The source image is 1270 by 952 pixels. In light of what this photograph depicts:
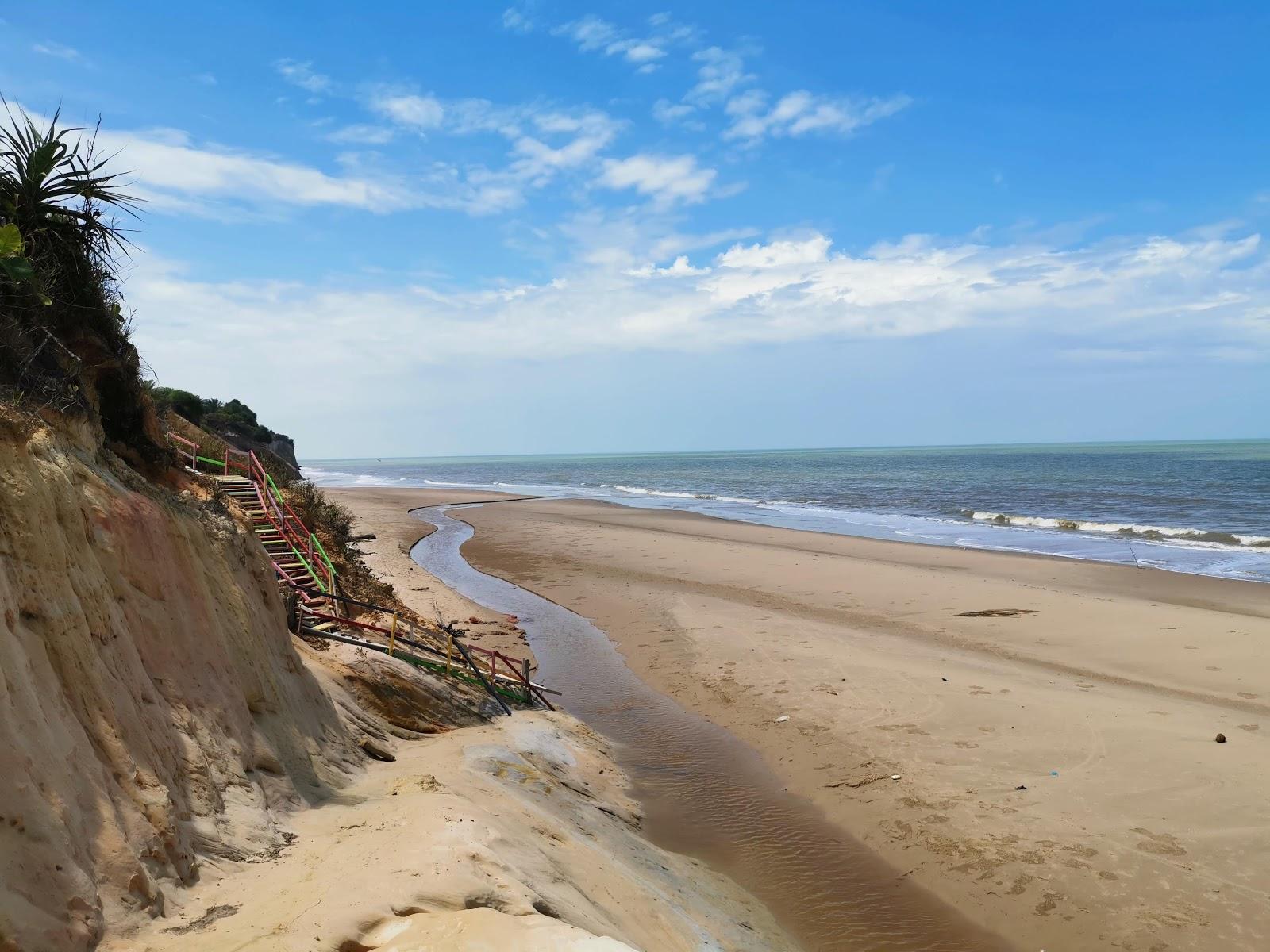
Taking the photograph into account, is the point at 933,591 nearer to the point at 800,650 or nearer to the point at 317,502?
the point at 800,650

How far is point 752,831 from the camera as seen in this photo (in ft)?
31.8

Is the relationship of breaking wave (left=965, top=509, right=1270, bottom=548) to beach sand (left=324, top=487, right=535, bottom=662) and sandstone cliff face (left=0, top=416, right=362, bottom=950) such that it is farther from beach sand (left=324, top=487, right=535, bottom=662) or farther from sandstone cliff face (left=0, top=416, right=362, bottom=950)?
sandstone cliff face (left=0, top=416, right=362, bottom=950)

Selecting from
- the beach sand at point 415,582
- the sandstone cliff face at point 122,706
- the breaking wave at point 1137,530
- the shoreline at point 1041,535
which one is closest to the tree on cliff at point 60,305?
the sandstone cliff face at point 122,706

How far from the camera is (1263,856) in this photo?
839 cm

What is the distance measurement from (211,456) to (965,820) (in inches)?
784

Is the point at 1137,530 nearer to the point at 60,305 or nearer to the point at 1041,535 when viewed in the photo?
the point at 1041,535

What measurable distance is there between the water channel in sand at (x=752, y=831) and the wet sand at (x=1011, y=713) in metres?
0.29

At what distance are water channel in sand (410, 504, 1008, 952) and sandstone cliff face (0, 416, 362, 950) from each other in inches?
177

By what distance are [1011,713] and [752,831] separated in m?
5.60

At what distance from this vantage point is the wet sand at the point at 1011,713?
8.16 metres

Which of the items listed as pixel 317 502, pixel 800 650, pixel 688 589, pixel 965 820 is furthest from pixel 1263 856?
pixel 317 502

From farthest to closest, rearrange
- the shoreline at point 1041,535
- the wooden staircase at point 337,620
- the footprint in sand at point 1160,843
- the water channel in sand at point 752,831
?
the shoreline at point 1041,535, the wooden staircase at point 337,620, the footprint in sand at point 1160,843, the water channel in sand at point 752,831

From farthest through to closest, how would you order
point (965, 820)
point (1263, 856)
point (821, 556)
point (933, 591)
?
point (821, 556) < point (933, 591) < point (965, 820) < point (1263, 856)

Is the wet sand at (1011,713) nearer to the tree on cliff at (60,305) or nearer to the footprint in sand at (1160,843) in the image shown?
the footprint in sand at (1160,843)
